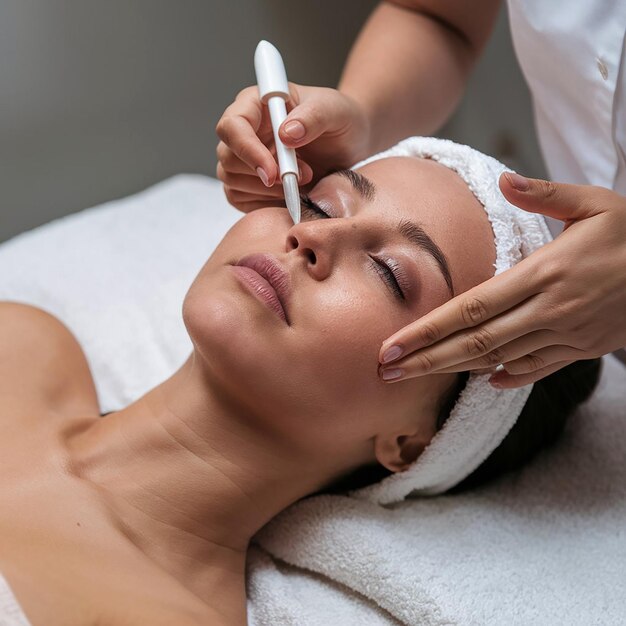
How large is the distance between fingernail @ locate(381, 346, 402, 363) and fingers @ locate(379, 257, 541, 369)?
0.06ft

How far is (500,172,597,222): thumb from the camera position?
91cm

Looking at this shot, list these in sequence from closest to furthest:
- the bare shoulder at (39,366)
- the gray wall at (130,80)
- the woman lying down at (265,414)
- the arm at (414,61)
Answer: the woman lying down at (265,414), the bare shoulder at (39,366), the arm at (414,61), the gray wall at (130,80)

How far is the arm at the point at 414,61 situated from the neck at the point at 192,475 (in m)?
0.59

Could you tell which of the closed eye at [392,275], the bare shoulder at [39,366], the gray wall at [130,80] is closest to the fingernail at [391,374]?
the closed eye at [392,275]

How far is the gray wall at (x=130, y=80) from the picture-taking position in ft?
6.42

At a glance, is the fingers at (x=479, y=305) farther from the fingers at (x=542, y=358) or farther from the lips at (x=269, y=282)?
the lips at (x=269, y=282)

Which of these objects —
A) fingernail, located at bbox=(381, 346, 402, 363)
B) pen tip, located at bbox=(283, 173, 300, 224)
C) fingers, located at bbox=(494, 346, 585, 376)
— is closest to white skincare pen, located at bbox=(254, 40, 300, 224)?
pen tip, located at bbox=(283, 173, 300, 224)

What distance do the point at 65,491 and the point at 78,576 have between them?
16 centimetres

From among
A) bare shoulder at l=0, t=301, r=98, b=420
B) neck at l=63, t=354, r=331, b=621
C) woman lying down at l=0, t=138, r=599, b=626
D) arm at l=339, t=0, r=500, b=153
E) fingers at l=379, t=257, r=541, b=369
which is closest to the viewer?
fingers at l=379, t=257, r=541, b=369

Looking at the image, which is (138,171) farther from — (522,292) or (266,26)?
(522,292)

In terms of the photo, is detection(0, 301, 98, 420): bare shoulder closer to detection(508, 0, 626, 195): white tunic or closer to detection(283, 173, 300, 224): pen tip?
detection(283, 173, 300, 224): pen tip

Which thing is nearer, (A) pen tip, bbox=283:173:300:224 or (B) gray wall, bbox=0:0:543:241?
(A) pen tip, bbox=283:173:300:224

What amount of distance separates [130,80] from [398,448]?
52.5 inches

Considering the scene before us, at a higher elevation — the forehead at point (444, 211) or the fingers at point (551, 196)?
the fingers at point (551, 196)
